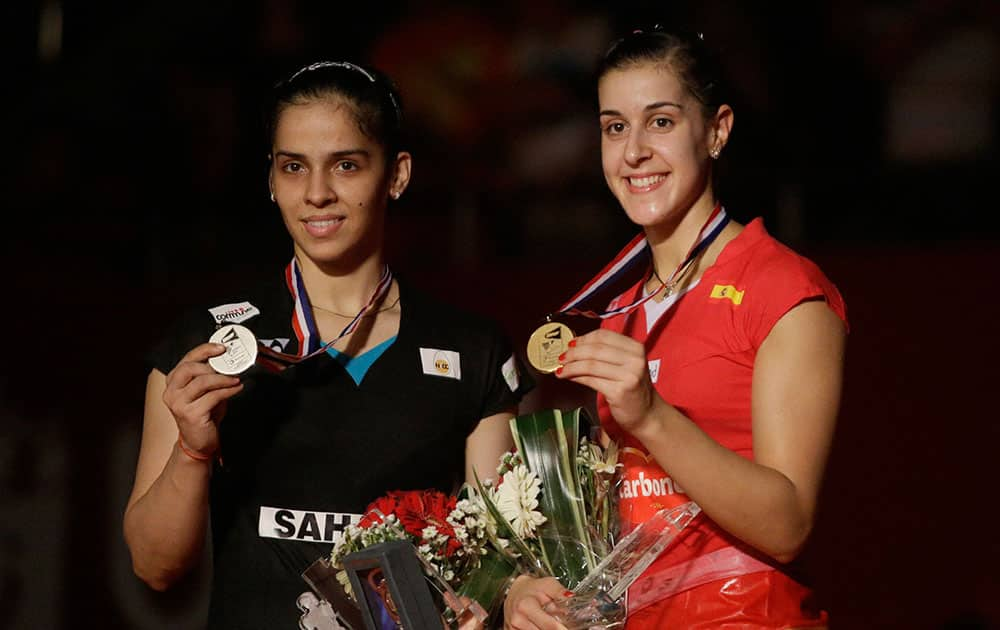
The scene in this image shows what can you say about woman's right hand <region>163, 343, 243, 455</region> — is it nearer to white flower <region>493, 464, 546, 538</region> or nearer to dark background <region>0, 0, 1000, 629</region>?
white flower <region>493, 464, 546, 538</region>

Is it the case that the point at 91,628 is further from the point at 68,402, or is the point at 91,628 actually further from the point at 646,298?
the point at 646,298

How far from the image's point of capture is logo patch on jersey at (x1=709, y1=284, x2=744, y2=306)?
6.92ft

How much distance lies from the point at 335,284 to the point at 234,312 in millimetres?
195

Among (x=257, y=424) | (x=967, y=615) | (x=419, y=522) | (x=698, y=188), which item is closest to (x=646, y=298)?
(x=698, y=188)

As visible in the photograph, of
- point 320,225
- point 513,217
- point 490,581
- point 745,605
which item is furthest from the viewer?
point 513,217

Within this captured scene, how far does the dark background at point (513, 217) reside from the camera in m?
4.23

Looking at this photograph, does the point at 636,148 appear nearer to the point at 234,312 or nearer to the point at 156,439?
the point at 234,312

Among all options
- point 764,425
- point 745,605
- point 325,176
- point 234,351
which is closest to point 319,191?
point 325,176

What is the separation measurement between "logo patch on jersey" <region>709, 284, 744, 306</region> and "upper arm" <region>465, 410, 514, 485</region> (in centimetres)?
54

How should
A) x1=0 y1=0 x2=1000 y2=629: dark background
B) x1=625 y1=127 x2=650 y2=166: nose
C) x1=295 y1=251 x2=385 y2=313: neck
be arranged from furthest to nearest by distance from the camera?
x1=0 y1=0 x2=1000 y2=629: dark background → x1=295 y1=251 x2=385 y2=313: neck → x1=625 y1=127 x2=650 y2=166: nose

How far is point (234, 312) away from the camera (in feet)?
8.07

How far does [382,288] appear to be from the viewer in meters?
2.53

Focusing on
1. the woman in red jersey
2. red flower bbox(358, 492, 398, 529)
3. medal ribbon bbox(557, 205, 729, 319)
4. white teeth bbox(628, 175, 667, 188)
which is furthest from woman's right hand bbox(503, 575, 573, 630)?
white teeth bbox(628, 175, 667, 188)

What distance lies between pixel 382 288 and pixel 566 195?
7.60 ft
